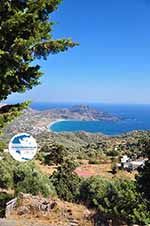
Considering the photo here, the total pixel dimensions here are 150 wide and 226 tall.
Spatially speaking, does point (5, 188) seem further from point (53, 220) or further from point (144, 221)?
point (144, 221)

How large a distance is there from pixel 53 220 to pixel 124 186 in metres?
2.99

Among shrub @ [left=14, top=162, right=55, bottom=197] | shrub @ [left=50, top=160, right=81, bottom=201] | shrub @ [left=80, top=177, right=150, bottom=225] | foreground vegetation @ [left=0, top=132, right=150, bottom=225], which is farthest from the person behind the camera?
shrub @ [left=50, top=160, right=81, bottom=201]

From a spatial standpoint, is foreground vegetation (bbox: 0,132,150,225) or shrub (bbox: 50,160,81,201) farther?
shrub (bbox: 50,160,81,201)

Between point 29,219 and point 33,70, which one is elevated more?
point 33,70

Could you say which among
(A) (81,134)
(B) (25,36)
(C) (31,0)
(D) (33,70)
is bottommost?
(A) (81,134)

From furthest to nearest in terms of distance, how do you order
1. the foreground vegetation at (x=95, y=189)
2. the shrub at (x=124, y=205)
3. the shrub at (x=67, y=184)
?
the shrub at (x=67, y=184)
the foreground vegetation at (x=95, y=189)
the shrub at (x=124, y=205)

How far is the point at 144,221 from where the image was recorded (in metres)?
12.7

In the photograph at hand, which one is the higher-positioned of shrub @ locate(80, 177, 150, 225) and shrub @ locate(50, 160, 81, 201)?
shrub @ locate(80, 177, 150, 225)

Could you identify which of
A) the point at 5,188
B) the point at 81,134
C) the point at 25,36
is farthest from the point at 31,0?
the point at 81,134

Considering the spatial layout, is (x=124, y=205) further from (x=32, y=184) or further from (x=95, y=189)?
(x=32, y=184)

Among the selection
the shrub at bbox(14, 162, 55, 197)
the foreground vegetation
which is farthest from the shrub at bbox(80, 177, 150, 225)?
the shrub at bbox(14, 162, 55, 197)

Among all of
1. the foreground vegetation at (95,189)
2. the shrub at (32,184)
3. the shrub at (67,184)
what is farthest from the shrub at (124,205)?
the shrub at (67,184)

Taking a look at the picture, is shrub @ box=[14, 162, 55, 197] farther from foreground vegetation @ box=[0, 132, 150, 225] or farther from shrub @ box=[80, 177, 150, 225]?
shrub @ box=[80, 177, 150, 225]

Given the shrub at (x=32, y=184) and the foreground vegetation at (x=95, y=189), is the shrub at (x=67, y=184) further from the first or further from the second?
the shrub at (x=32, y=184)
